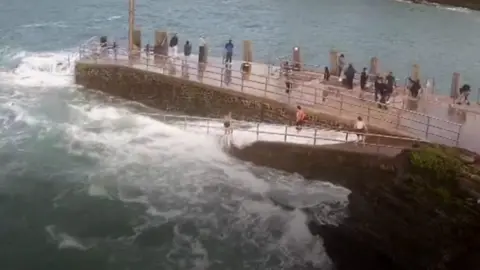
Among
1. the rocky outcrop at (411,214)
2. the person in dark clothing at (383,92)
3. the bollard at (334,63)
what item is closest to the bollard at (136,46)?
the bollard at (334,63)

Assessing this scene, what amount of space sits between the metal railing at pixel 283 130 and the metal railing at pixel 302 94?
955 millimetres

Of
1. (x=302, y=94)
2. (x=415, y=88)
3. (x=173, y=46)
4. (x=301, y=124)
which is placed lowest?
(x=301, y=124)

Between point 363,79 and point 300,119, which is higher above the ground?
point 363,79

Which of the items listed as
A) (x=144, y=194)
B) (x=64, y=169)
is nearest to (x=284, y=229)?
(x=144, y=194)

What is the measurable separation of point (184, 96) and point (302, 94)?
5.45m

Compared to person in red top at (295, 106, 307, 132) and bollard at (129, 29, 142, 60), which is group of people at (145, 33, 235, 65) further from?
person in red top at (295, 106, 307, 132)

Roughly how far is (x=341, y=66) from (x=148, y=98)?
29.2 feet

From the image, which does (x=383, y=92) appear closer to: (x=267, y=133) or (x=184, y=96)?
(x=267, y=133)

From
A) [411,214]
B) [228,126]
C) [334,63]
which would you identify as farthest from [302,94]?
[411,214]

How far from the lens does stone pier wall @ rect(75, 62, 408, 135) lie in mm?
27188

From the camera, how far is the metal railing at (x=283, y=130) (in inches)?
900

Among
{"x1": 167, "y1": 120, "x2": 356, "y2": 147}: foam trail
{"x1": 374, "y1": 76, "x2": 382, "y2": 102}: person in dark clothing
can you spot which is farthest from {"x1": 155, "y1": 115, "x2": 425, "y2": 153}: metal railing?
{"x1": 374, "y1": 76, "x2": 382, "y2": 102}: person in dark clothing

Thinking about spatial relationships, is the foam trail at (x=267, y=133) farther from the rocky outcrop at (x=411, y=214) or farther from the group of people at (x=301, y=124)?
the rocky outcrop at (x=411, y=214)

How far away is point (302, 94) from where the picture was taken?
28094 mm
